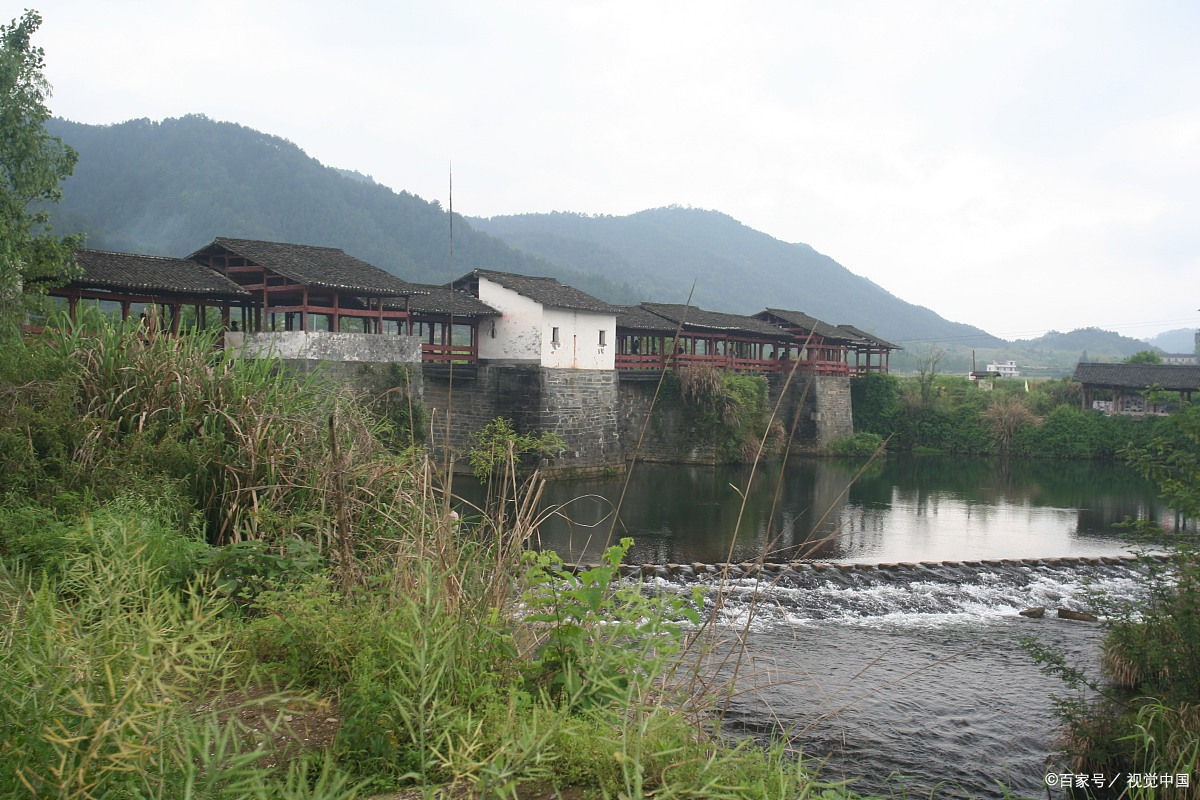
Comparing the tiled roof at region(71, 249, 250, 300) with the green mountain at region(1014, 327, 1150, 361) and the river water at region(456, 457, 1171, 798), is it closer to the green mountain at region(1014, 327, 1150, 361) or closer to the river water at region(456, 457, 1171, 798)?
the river water at region(456, 457, 1171, 798)

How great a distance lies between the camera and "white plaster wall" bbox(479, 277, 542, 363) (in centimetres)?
2064

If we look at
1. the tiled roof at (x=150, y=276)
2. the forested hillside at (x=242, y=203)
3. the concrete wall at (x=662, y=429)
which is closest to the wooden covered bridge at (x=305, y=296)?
the tiled roof at (x=150, y=276)

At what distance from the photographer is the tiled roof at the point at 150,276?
14062 millimetres

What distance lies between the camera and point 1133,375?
29.9 metres

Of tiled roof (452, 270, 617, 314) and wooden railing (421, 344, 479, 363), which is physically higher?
tiled roof (452, 270, 617, 314)

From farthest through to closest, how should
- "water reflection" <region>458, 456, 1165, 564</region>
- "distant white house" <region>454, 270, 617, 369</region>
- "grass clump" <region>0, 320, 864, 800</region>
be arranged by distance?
"distant white house" <region>454, 270, 617, 369</region> → "water reflection" <region>458, 456, 1165, 564</region> → "grass clump" <region>0, 320, 864, 800</region>

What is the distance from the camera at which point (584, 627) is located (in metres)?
2.83

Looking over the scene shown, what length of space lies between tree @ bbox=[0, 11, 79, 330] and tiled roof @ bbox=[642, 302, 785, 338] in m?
15.7

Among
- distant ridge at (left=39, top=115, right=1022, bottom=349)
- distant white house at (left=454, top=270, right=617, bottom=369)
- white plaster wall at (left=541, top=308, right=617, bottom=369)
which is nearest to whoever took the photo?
distant white house at (left=454, top=270, right=617, bottom=369)

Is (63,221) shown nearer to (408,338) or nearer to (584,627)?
(408,338)

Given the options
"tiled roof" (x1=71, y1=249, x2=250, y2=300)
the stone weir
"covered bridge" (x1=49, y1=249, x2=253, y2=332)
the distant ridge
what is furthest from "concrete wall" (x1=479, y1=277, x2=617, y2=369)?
the distant ridge

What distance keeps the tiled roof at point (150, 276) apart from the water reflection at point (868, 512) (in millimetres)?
6178

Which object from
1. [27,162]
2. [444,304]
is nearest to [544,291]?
[444,304]

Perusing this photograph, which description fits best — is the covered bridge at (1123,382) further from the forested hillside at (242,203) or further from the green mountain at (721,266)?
the green mountain at (721,266)
